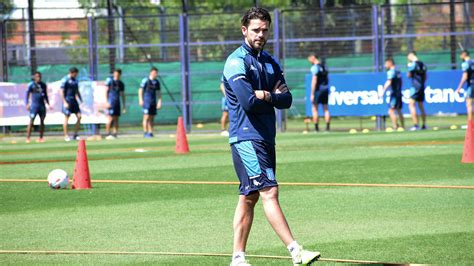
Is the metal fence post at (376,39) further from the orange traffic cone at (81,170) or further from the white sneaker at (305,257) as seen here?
the white sneaker at (305,257)

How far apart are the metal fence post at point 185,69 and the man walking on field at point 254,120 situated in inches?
1075

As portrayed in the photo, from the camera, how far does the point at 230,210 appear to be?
12570 millimetres

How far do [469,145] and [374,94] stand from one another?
15542mm

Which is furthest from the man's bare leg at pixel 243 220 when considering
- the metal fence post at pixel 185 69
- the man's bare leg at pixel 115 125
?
the metal fence post at pixel 185 69

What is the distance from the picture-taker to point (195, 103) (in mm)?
Answer: 35812

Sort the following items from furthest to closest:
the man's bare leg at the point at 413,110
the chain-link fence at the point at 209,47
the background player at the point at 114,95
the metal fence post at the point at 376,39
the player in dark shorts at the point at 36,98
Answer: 1. the chain-link fence at the point at 209,47
2. the metal fence post at the point at 376,39
3. the background player at the point at 114,95
4. the player in dark shorts at the point at 36,98
5. the man's bare leg at the point at 413,110

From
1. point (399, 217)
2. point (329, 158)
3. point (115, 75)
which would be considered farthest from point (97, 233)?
point (115, 75)

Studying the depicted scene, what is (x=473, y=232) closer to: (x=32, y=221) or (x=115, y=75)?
(x=32, y=221)

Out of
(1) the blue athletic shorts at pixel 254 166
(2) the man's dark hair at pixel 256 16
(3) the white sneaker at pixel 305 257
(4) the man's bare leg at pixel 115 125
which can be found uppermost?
(2) the man's dark hair at pixel 256 16

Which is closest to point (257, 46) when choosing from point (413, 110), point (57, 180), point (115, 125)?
point (57, 180)

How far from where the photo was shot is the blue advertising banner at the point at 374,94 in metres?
32.6

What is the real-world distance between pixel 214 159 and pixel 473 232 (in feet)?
36.6

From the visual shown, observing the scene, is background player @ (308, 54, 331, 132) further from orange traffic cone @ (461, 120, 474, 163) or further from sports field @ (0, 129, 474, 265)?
orange traffic cone @ (461, 120, 474, 163)

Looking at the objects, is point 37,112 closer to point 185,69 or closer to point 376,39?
point 185,69
